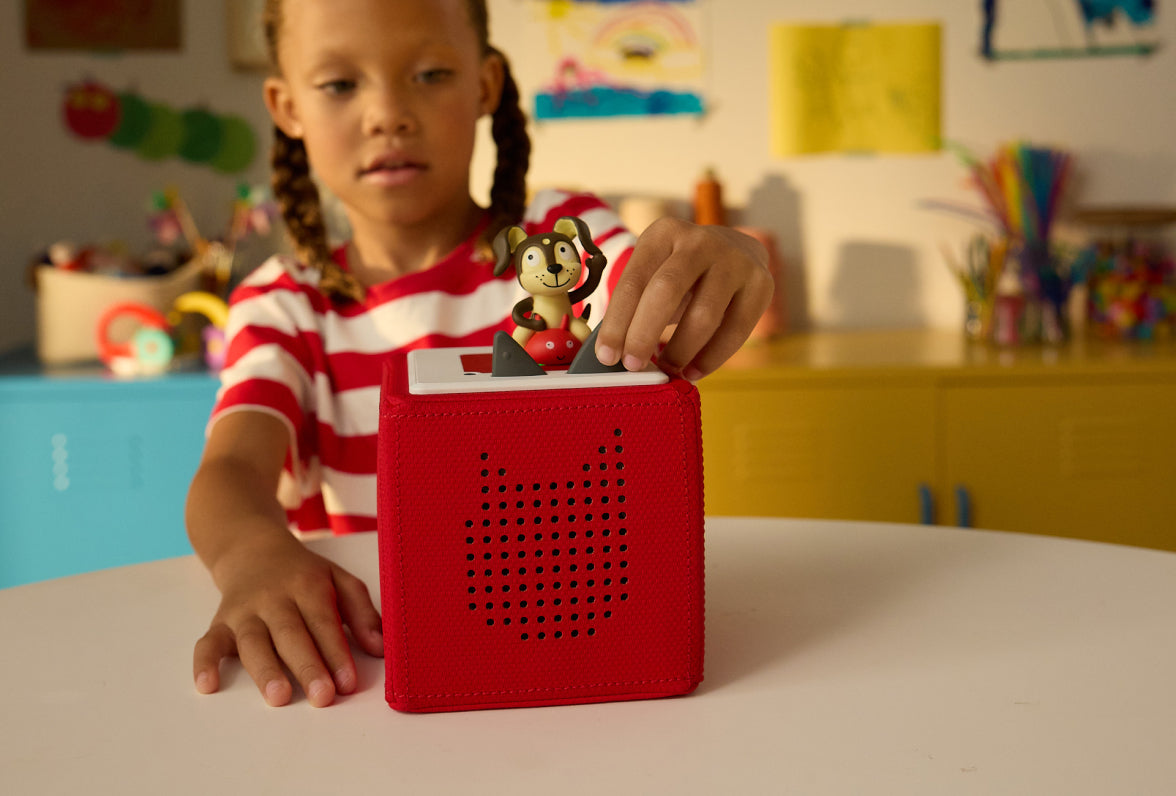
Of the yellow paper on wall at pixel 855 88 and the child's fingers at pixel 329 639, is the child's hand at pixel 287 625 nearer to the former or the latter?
the child's fingers at pixel 329 639

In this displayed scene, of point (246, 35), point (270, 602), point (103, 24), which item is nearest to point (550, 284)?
point (270, 602)

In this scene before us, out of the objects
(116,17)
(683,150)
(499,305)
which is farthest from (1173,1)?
(116,17)

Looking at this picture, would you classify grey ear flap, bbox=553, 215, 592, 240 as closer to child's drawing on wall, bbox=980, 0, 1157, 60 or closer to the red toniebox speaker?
the red toniebox speaker

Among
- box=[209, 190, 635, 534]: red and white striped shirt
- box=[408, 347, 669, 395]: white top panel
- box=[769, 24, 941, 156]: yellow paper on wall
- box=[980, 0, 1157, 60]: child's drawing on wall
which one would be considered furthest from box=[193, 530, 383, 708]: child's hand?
box=[980, 0, 1157, 60]: child's drawing on wall

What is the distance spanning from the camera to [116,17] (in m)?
2.05

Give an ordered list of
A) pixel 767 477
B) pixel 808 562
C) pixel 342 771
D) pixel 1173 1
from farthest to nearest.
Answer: pixel 1173 1 < pixel 767 477 < pixel 808 562 < pixel 342 771

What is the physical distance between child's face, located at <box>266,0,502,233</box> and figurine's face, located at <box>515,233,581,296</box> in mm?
457

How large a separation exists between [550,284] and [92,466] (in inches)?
53.2

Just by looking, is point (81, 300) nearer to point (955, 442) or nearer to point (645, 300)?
point (955, 442)

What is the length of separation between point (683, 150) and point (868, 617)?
1.57 metres

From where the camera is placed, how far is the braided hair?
44.4 inches

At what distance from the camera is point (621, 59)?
6.70 ft

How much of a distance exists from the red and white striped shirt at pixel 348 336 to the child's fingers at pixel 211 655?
449 millimetres

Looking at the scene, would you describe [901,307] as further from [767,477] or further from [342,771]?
[342,771]
